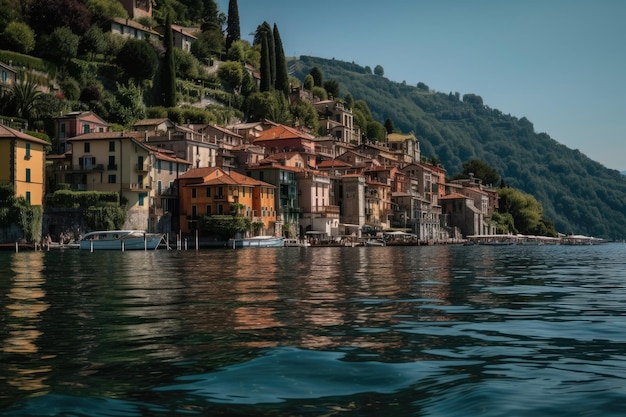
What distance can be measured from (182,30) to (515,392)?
115 meters

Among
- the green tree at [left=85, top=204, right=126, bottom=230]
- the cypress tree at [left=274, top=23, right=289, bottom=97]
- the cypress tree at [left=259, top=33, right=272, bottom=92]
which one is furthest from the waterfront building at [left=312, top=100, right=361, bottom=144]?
the green tree at [left=85, top=204, right=126, bottom=230]

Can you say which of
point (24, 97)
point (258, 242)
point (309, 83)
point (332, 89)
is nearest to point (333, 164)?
point (258, 242)

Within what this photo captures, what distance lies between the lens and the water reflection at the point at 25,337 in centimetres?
843

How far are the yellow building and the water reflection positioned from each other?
4528 cm

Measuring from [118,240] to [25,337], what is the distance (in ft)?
188

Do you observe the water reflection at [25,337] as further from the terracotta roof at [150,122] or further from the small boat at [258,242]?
the terracotta roof at [150,122]

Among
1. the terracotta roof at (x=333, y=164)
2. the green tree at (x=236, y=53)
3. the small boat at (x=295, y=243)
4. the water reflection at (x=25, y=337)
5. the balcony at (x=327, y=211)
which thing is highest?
the green tree at (x=236, y=53)

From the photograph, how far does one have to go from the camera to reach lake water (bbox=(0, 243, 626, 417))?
7.27 m

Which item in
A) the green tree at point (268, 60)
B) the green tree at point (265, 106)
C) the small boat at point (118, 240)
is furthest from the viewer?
the green tree at point (268, 60)

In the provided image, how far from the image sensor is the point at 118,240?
67.1 m

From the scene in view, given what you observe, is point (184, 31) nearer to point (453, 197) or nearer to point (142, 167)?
point (142, 167)

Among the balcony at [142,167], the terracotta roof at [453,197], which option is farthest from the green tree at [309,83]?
the balcony at [142,167]

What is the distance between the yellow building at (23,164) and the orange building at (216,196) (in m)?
16.8

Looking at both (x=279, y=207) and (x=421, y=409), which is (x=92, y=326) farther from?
(x=279, y=207)
